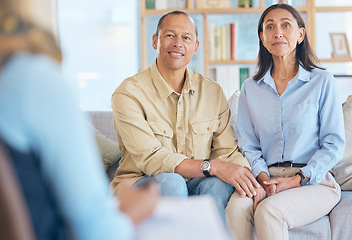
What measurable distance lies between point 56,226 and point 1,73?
222 millimetres

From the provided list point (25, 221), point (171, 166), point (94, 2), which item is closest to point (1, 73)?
point (25, 221)

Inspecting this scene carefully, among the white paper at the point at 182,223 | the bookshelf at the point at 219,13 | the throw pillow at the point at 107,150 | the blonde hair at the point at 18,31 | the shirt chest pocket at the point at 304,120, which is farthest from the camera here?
the bookshelf at the point at 219,13

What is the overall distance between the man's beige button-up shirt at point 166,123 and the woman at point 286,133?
12 cm

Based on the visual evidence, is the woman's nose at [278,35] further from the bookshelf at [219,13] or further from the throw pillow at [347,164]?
the bookshelf at [219,13]

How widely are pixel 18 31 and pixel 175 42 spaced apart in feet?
5.46

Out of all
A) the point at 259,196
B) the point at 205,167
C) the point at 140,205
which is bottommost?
the point at 259,196

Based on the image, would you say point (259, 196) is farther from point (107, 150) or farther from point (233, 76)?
point (233, 76)

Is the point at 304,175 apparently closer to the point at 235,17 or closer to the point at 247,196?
the point at 247,196

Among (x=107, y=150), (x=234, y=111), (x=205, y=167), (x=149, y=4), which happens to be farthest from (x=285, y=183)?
(x=149, y=4)

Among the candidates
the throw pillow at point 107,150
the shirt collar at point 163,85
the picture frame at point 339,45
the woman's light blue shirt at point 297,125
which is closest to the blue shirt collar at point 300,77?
the woman's light blue shirt at point 297,125

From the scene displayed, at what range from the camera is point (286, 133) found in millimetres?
2096

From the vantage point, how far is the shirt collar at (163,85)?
218 centimetres

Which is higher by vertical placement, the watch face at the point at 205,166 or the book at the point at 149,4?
the book at the point at 149,4

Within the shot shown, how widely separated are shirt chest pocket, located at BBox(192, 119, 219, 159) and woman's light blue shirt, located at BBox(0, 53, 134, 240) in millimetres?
1516
